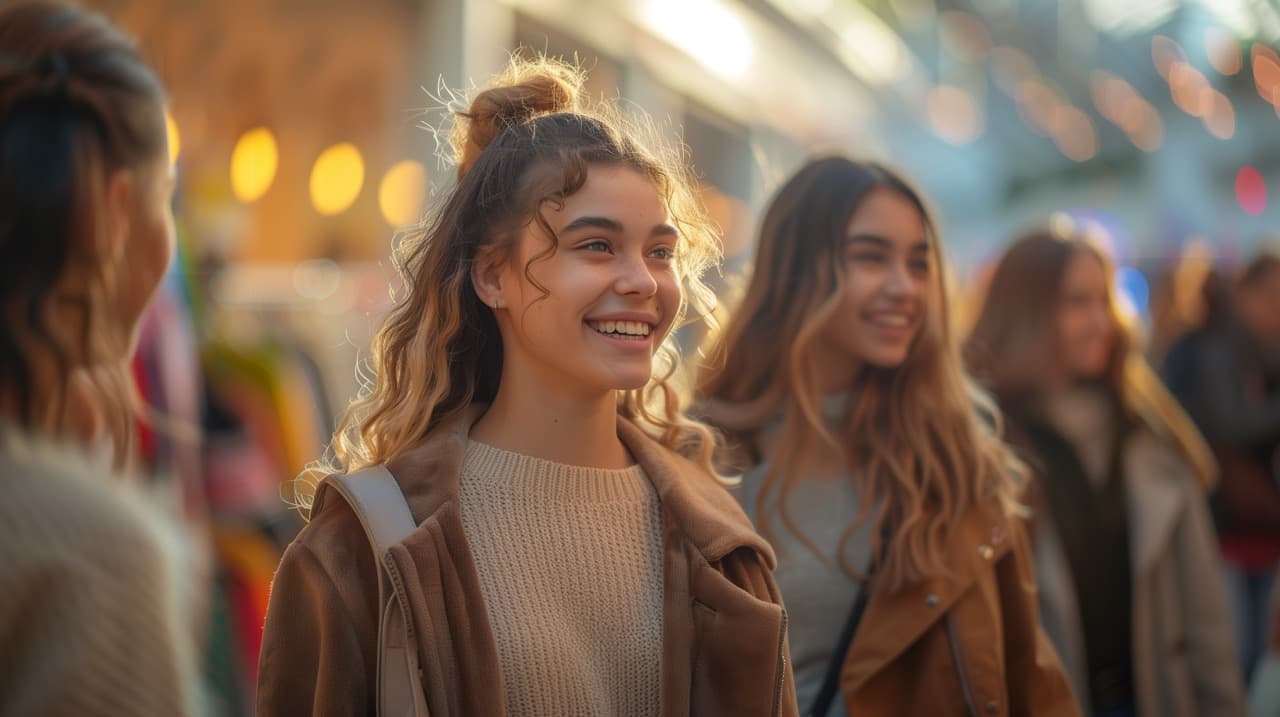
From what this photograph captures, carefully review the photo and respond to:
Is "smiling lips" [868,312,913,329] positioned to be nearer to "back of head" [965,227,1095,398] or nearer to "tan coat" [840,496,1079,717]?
"tan coat" [840,496,1079,717]

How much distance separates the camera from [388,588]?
71.9 inches

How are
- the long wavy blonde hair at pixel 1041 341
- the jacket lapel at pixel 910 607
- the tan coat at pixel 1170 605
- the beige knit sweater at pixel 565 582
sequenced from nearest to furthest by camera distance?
the beige knit sweater at pixel 565 582 < the jacket lapel at pixel 910 607 < the tan coat at pixel 1170 605 < the long wavy blonde hair at pixel 1041 341

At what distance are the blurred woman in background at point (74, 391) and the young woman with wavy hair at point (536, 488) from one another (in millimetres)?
519

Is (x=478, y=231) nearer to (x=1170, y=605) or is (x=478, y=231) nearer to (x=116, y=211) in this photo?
(x=116, y=211)

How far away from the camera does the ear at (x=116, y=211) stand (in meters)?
1.40

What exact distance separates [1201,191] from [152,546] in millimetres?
27713

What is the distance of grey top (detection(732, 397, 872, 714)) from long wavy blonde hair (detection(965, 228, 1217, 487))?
1.20 metres

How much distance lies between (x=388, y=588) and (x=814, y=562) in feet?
4.10

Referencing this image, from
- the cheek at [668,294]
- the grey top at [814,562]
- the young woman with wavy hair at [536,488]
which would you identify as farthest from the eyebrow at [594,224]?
the grey top at [814,562]

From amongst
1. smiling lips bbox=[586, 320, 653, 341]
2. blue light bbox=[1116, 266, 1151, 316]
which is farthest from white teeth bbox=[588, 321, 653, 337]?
blue light bbox=[1116, 266, 1151, 316]

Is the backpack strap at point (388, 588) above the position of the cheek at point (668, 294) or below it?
below

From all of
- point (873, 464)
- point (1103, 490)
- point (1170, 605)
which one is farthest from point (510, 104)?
point (1170, 605)

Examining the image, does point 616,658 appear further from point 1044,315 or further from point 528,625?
point 1044,315

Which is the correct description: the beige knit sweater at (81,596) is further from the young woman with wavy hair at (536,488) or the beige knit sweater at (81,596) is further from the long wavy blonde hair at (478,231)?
the long wavy blonde hair at (478,231)
